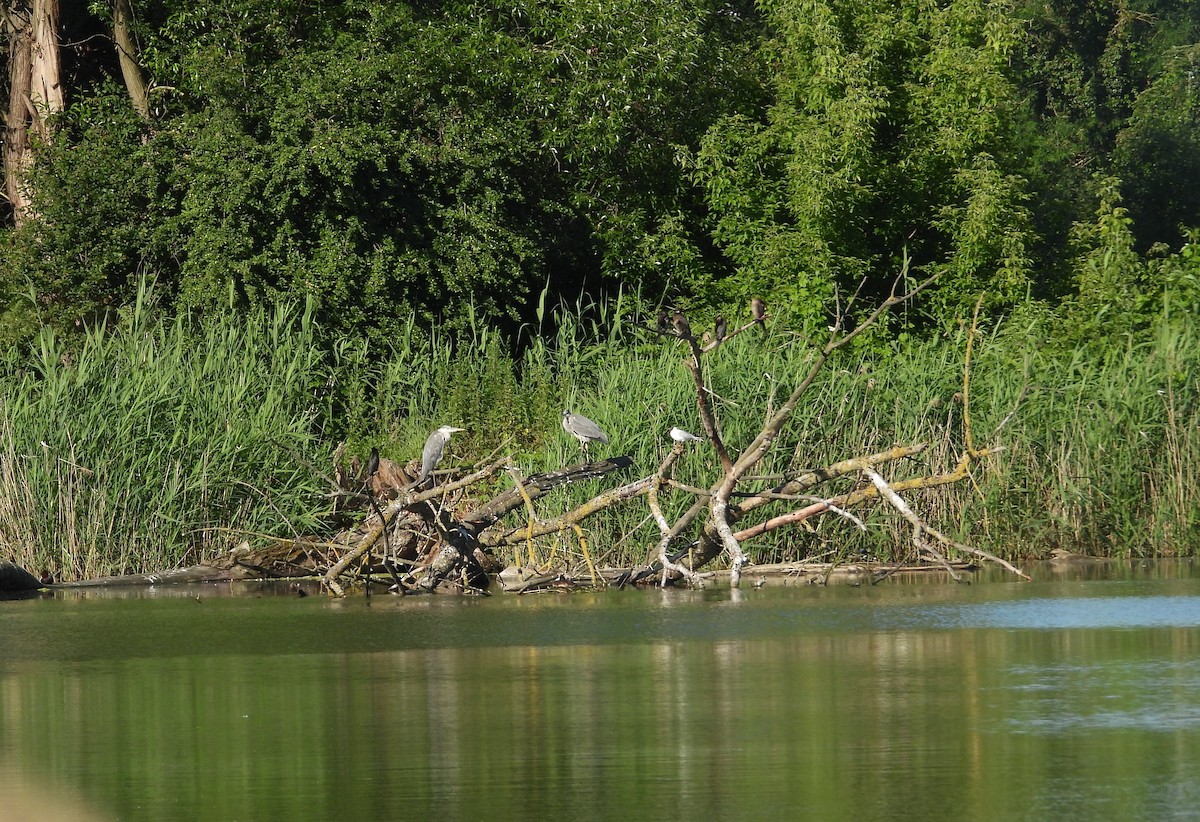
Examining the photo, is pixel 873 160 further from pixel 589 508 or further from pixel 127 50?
pixel 589 508

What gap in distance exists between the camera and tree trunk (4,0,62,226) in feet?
76.7

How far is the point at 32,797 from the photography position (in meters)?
6.61

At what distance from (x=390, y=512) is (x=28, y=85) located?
12416mm

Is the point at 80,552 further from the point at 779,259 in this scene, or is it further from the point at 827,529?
the point at 779,259

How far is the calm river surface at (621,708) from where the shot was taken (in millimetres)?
6395

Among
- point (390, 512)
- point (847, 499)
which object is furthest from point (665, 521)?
point (390, 512)

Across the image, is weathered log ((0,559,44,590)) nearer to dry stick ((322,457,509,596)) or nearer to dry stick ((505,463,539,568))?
dry stick ((322,457,509,596))

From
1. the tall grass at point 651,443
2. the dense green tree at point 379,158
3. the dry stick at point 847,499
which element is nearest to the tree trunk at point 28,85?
the dense green tree at point 379,158

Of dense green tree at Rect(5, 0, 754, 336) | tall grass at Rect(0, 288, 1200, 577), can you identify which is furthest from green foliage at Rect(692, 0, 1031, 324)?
tall grass at Rect(0, 288, 1200, 577)

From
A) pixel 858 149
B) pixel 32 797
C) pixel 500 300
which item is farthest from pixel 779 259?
pixel 32 797

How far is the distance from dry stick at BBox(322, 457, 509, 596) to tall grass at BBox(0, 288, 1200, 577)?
77 cm

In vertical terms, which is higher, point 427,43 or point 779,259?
point 427,43

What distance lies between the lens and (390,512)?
13617 millimetres

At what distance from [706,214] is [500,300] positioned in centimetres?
373
